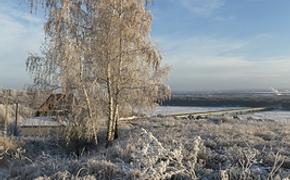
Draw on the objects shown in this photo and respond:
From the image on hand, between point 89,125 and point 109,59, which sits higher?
point 109,59

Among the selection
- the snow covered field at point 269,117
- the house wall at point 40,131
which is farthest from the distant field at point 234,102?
the house wall at point 40,131

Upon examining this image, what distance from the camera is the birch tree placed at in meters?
19.3

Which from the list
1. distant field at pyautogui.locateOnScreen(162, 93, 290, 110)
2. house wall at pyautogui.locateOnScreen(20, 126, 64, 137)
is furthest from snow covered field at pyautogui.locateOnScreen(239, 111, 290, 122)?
house wall at pyautogui.locateOnScreen(20, 126, 64, 137)

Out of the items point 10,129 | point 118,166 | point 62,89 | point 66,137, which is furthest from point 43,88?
point 118,166

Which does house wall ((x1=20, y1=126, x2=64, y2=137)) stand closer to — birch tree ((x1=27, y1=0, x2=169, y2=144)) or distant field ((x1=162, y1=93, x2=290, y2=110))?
birch tree ((x1=27, y1=0, x2=169, y2=144))

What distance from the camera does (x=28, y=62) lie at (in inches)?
763

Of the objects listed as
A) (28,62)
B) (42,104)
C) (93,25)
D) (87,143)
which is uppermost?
(93,25)

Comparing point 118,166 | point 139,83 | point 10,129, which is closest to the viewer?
point 118,166

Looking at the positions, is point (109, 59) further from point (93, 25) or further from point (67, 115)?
point (67, 115)

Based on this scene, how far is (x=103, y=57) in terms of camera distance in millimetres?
20109

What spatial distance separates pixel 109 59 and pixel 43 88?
2827mm

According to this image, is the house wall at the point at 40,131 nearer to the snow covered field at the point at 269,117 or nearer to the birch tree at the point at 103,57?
the birch tree at the point at 103,57

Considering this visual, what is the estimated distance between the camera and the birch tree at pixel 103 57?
759 inches

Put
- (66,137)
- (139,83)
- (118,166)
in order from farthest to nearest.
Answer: (139,83)
(66,137)
(118,166)
